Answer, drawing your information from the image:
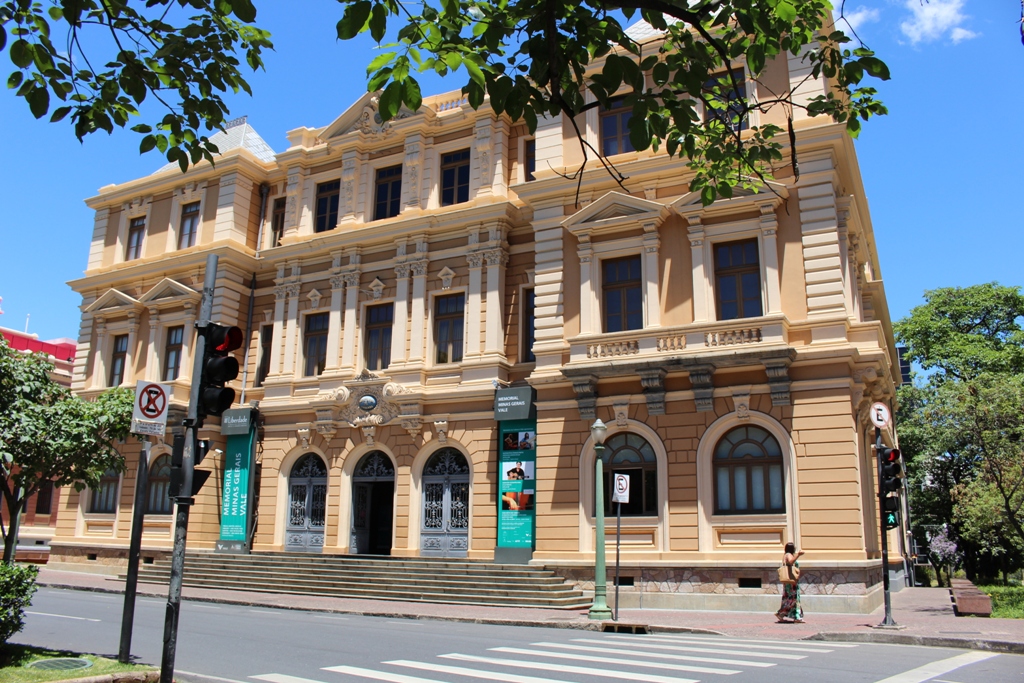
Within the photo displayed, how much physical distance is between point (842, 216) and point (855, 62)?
1459 centimetres

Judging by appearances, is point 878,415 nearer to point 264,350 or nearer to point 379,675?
point 379,675

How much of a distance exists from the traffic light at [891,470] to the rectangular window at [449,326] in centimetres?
1408

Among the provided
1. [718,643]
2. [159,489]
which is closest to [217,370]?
[718,643]

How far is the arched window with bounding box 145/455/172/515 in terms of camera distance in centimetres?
3069

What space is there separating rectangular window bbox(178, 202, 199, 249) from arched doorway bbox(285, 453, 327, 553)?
10.5 meters

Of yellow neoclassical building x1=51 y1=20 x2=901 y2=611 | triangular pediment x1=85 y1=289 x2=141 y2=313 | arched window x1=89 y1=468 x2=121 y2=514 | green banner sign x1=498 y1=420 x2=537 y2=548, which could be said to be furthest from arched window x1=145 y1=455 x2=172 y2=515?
green banner sign x1=498 y1=420 x2=537 y2=548

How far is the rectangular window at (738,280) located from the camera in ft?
71.6

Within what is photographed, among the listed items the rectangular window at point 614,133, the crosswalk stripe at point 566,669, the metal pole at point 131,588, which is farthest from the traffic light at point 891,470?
the metal pole at point 131,588

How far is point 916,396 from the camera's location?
42094 mm

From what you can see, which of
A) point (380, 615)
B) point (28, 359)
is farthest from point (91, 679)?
point (380, 615)

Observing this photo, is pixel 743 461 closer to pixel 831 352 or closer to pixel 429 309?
pixel 831 352

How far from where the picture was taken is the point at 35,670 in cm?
937

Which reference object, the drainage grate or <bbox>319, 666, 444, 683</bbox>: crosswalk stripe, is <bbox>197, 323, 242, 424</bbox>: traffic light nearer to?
the drainage grate

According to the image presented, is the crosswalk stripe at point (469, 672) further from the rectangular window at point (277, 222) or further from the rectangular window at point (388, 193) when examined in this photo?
the rectangular window at point (277, 222)
